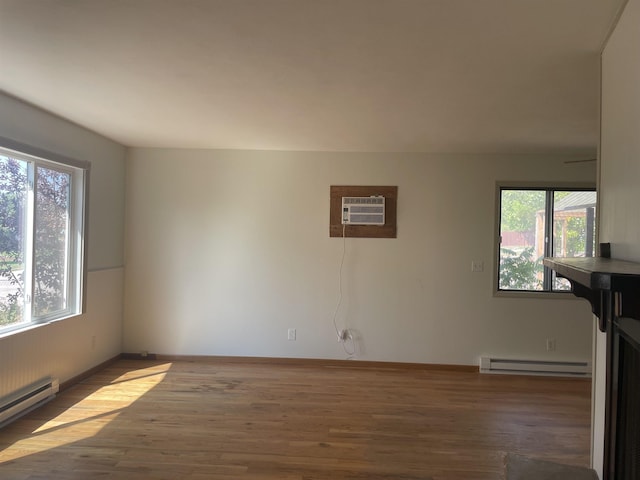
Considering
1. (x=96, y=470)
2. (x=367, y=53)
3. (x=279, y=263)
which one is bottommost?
(x=96, y=470)

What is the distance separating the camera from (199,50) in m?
1.96

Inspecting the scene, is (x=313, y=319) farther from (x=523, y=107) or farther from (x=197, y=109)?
(x=523, y=107)

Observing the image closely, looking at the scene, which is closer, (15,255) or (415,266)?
(15,255)

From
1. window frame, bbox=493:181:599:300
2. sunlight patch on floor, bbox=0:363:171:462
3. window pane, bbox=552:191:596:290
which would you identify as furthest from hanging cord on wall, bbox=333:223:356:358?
window pane, bbox=552:191:596:290

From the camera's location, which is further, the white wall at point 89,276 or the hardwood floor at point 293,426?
the white wall at point 89,276

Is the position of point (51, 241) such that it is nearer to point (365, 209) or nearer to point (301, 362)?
point (301, 362)

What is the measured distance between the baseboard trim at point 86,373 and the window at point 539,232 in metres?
4.21

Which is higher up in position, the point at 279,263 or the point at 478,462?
the point at 279,263

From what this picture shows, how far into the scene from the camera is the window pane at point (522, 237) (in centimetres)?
411

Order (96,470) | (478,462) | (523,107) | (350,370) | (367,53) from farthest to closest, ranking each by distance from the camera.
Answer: (350,370), (523,107), (478,462), (96,470), (367,53)

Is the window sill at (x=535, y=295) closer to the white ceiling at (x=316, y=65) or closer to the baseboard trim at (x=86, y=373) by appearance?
the white ceiling at (x=316, y=65)

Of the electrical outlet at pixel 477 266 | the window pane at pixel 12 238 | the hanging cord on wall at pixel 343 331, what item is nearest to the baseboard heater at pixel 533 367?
the electrical outlet at pixel 477 266

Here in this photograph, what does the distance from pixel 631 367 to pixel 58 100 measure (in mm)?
3620

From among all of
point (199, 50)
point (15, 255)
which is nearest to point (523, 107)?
point (199, 50)
